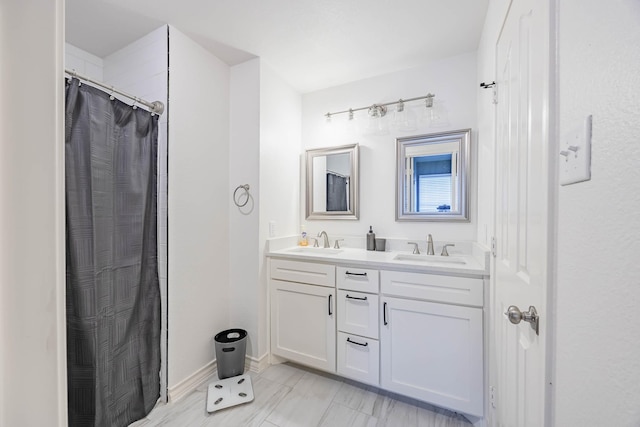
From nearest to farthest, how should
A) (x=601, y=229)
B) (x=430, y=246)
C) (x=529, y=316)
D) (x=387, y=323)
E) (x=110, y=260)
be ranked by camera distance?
(x=601, y=229) < (x=529, y=316) < (x=110, y=260) < (x=387, y=323) < (x=430, y=246)

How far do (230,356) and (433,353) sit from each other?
1.41 m

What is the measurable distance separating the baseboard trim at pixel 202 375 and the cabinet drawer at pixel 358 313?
742 millimetres

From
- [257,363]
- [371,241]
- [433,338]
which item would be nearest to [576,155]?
[433,338]

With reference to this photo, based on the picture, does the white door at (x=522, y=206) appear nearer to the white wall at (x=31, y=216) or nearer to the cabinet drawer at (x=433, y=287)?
the cabinet drawer at (x=433, y=287)

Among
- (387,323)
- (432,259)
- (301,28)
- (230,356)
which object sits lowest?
(230,356)

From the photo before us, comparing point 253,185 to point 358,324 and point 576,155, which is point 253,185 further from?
point 576,155

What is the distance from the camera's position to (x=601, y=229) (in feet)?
1.46

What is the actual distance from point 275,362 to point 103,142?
198 centimetres

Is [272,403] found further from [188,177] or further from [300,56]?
[300,56]

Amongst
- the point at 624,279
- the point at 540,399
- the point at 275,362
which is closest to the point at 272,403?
the point at 275,362

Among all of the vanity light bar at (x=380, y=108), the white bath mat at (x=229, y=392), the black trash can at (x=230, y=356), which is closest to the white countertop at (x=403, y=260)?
the black trash can at (x=230, y=356)

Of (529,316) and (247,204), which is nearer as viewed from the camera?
(529,316)

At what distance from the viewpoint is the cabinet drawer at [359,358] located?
1.71 meters

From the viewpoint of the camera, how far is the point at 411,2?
4.88 ft
